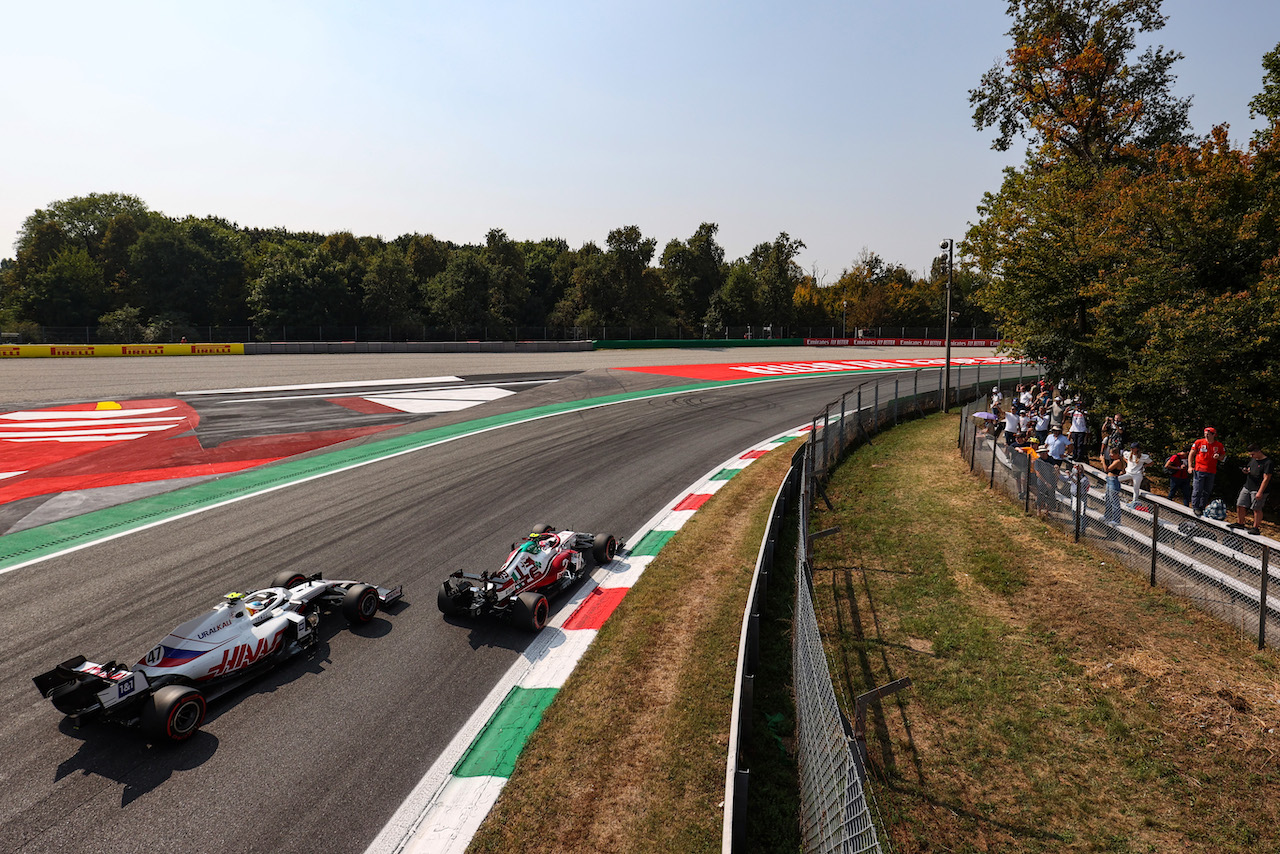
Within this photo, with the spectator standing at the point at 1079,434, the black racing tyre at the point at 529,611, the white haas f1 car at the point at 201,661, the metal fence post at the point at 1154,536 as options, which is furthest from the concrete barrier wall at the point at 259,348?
the metal fence post at the point at 1154,536

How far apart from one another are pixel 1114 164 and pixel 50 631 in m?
46.7

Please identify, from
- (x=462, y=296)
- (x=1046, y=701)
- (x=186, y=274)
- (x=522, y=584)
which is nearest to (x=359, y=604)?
(x=522, y=584)

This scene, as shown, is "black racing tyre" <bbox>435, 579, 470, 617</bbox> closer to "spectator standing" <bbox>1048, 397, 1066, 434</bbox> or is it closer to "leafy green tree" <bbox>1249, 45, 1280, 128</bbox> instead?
"spectator standing" <bbox>1048, 397, 1066, 434</bbox>

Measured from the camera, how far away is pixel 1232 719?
7.85m

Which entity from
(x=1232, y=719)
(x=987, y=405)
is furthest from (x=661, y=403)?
(x=1232, y=719)

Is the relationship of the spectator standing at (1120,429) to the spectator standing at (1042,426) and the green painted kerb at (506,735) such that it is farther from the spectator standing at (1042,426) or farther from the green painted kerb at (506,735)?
the green painted kerb at (506,735)

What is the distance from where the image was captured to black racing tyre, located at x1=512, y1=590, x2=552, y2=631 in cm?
1009

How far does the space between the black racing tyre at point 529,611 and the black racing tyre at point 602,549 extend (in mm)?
2479

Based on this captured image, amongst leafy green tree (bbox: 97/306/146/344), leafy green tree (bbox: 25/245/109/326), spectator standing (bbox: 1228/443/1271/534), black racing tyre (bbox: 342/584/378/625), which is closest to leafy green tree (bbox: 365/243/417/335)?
leafy green tree (bbox: 97/306/146/344)

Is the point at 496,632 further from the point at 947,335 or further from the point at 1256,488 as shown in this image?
the point at 947,335

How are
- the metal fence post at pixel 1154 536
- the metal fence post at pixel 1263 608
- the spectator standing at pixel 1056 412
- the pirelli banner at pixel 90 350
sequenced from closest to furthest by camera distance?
the metal fence post at pixel 1263 608 < the metal fence post at pixel 1154 536 < the spectator standing at pixel 1056 412 < the pirelli banner at pixel 90 350

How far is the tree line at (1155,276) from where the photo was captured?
15062 mm

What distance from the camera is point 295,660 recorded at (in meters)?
9.35

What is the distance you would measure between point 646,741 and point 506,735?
1734mm
